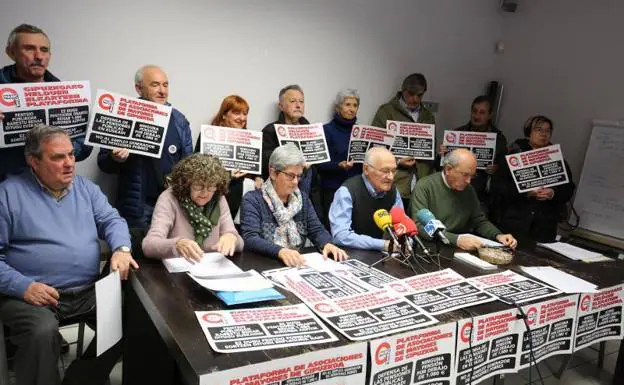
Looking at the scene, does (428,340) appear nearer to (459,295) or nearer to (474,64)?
(459,295)

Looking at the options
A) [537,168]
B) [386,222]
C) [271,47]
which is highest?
[271,47]

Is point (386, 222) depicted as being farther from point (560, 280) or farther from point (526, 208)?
point (526, 208)

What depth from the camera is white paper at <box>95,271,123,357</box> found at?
1.94 meters

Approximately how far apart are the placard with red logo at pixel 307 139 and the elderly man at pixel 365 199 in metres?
0.67

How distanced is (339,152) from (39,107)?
7.25 ft

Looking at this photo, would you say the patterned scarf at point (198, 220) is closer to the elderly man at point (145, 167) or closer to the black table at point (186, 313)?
the black table at point (186, 313)

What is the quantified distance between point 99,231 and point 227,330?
124cm

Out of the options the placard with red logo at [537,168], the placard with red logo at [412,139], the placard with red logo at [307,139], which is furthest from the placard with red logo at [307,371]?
the placard with red logo at [412,139]

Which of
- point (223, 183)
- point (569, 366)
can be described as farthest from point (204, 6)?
point (569, 366)

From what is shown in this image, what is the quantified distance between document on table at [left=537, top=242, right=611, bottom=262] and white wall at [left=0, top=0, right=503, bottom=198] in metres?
2.28

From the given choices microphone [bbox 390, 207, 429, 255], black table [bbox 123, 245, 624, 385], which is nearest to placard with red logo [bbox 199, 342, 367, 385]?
black table [bbox 123, 245, 624, 385]

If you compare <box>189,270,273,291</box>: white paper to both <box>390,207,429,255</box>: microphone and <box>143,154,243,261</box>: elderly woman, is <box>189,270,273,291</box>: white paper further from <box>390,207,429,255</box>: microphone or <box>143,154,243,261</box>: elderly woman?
<box>390,207,429,255</box>: microphone

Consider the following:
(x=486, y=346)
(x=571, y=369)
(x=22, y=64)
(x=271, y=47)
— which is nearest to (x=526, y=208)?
(x=571, y=369)

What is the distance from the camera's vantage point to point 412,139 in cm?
414
